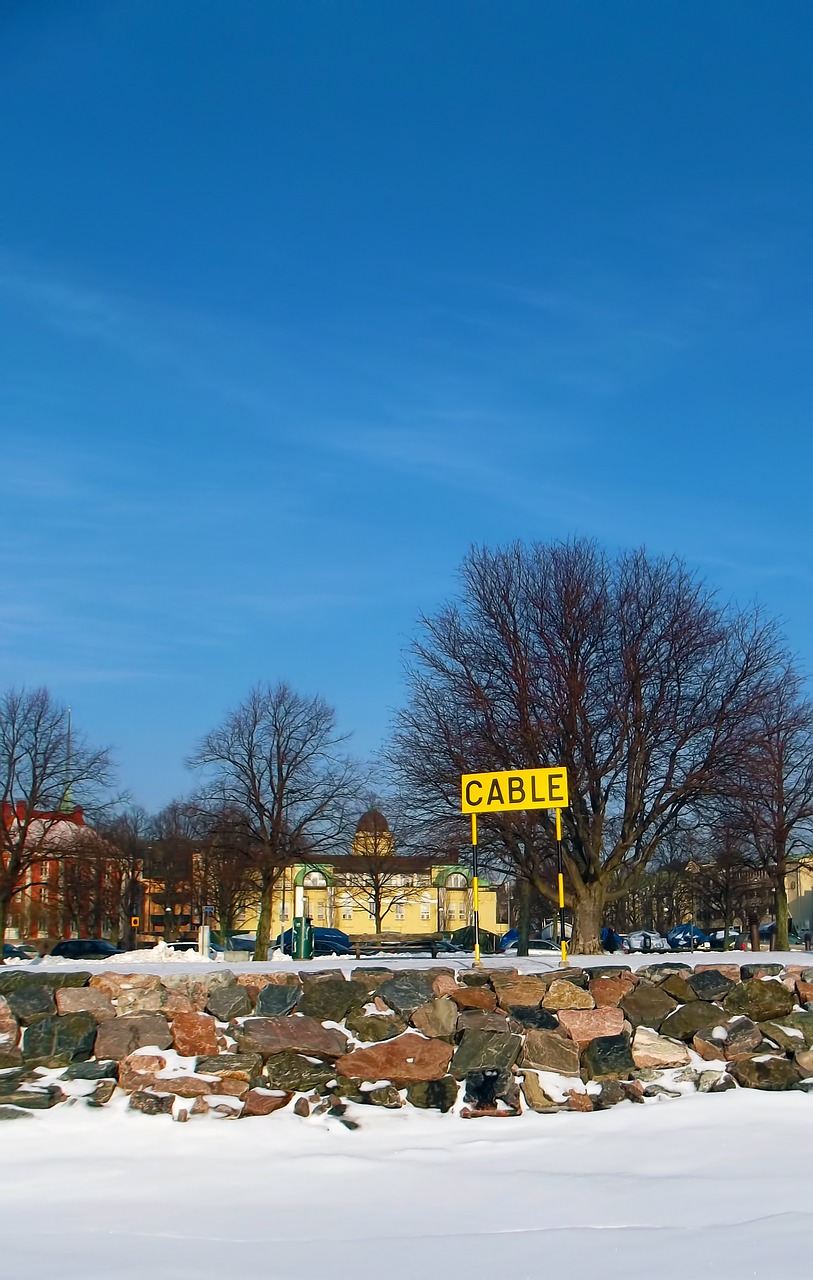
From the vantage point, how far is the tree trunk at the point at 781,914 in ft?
124

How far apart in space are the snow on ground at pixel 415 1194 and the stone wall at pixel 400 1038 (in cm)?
30

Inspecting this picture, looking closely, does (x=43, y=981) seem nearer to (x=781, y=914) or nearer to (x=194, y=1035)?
(x=194, y=1035)

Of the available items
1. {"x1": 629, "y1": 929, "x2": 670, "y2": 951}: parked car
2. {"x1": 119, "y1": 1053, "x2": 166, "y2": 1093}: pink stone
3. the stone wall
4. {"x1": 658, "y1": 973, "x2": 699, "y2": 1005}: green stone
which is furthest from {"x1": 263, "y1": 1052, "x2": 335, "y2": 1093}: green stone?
{"x1": 629, "y1": 929, "x2": 670, "y2": 951}: parked car

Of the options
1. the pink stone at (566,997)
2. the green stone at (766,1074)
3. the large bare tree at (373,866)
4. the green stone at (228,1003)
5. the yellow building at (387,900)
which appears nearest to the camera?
the green stone at (766,1074)

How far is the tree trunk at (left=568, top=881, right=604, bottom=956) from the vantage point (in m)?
27.7

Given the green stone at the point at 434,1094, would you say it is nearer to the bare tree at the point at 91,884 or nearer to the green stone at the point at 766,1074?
the green stone at the point at 766,1074

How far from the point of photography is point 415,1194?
775 centimetres

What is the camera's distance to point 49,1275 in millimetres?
6191

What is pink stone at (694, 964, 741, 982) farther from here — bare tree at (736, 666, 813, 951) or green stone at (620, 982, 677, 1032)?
bare tree at (736, 666, 813, 951)

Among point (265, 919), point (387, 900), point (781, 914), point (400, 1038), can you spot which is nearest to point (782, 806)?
point (781, 914)

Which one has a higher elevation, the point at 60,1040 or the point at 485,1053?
the point at 60,1040

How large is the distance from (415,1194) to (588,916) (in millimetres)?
20782

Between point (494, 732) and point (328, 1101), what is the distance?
18197 millimetres

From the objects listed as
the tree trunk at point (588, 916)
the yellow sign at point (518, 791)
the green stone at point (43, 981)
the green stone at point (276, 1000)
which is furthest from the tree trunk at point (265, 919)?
the green stone at point (276, 1000)
